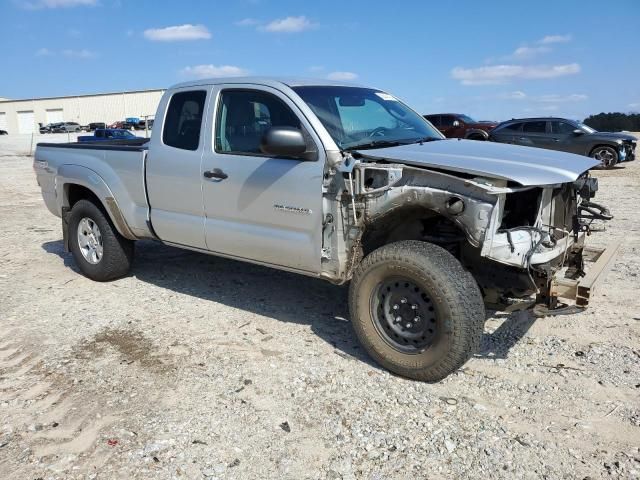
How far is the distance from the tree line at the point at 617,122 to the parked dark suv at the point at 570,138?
22.8m

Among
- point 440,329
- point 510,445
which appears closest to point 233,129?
point 440,329

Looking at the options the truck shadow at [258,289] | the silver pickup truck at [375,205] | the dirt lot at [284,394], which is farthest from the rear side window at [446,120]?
the silver pickup truck at [375,205]

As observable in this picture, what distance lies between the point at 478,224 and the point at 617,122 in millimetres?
41159

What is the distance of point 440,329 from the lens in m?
3.53

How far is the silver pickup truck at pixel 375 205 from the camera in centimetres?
346

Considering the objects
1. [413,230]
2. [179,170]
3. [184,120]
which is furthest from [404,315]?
[184,120]

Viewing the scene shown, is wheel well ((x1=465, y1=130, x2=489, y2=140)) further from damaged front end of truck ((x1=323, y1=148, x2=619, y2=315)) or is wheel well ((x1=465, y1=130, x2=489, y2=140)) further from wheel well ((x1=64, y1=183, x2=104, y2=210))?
damaged front end of truck ((x1=323, y1=148, x2=619, y2=315))

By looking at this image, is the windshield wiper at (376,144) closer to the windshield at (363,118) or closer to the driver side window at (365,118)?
the windshield at (363,118)

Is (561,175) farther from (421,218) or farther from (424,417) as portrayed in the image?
(424,417)

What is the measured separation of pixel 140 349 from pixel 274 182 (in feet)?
5.43

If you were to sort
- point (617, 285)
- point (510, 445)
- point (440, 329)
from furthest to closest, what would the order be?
1. point (617, 285)
2. point (440, 329)
3. point (510, 445)

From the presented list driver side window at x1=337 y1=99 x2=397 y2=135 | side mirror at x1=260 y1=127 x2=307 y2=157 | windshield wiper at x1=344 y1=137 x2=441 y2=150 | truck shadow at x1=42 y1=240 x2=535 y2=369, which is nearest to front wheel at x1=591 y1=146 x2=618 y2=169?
truck shadow at x1=42 y1=240 x2=535 y2=369

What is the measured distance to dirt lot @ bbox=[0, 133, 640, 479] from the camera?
2.92 meters

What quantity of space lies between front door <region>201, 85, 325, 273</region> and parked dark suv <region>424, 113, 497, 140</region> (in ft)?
A: 59.7
